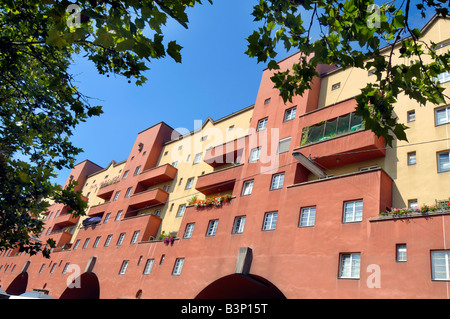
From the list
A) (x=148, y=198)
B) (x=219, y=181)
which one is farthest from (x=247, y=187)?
(x=148, y=198)

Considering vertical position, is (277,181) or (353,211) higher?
(277,181)

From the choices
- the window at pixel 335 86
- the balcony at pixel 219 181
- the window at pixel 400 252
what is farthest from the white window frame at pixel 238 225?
the window at pixel 335 86

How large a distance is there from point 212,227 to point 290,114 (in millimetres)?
10358

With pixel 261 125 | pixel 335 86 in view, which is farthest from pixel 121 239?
pixel 335 86

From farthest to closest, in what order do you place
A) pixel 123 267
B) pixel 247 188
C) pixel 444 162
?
pixel 123 267 → pixel 247 188 → pixel 444 162

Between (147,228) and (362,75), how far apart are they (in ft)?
73.8

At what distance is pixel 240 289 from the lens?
19906mm

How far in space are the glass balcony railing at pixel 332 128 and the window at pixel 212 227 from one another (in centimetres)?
831

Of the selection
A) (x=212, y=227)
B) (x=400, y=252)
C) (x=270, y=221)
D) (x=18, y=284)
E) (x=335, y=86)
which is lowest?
(x=18, y=284)

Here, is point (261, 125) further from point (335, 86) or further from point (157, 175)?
point (157, 175)

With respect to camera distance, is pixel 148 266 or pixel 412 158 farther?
pixel 148 266

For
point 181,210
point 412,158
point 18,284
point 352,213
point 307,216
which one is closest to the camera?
point 352,213

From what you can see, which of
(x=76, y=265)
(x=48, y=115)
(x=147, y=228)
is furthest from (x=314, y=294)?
(x=76, y=265)

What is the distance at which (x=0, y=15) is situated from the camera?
833 centimetres
